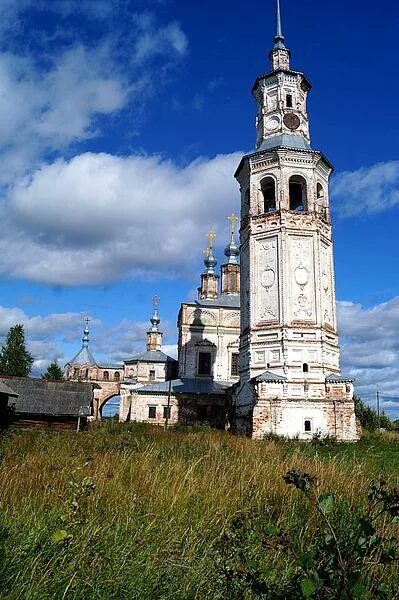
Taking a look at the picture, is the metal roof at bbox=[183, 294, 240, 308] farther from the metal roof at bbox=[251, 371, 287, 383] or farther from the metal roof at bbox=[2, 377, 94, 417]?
the metal roof at bbox=[251, 371, 287, 383]

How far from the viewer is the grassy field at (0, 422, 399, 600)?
2.68 metres

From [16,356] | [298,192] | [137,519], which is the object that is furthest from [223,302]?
[137,519]

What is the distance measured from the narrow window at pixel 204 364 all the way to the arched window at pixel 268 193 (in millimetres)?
14811

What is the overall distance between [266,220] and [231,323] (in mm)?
15162

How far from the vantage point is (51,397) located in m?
23.7

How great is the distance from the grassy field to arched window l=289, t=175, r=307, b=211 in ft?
60.0

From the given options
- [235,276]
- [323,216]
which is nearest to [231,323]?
[235,276]

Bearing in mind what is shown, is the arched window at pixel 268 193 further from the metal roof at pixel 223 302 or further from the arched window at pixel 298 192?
the metal roof at pixel 223 302

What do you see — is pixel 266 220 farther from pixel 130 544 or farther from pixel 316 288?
pixel 130 544

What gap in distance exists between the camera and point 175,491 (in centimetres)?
443

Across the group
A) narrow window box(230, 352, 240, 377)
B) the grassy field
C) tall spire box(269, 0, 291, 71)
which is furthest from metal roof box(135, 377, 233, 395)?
the grassy field

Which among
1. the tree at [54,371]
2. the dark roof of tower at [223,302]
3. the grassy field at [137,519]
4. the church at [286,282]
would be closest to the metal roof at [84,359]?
the tree at [54,371]

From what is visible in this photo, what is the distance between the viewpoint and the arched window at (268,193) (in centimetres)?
2295

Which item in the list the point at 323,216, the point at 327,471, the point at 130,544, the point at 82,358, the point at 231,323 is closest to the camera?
the point at 130,544
